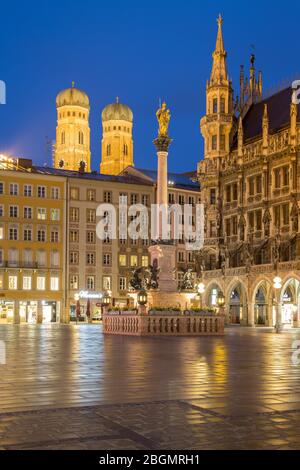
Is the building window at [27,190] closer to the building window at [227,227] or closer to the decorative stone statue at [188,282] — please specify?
the building window at [227,227]

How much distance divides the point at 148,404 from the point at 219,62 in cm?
7083

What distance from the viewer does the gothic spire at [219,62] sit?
79.1m

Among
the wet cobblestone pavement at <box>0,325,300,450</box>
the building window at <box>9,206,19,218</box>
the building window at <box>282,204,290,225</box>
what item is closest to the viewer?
the wet cobblestone pavement at <box>0,325,300,450</box>

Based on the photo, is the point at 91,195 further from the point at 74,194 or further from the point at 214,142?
the point at 214,142

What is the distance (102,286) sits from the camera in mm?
91625

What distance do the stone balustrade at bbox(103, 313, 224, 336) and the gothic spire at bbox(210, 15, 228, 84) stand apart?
136 ft

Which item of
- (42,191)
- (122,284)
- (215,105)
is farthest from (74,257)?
(215,105)

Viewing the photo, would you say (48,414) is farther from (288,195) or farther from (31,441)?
(288,195)

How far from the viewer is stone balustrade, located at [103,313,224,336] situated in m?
41.8

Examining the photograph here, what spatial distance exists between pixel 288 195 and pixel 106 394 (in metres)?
56.1

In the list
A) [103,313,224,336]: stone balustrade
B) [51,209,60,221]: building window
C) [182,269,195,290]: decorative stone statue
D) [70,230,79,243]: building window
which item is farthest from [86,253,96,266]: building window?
[103,313,224,336]: stone balustrade

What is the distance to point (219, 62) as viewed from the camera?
260ft

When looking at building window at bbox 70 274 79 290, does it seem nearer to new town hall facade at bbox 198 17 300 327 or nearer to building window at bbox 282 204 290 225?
new town hall facade at bbox 198 17 300 327

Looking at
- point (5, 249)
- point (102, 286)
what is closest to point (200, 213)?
point (102, 286)
